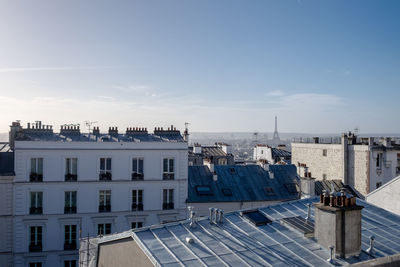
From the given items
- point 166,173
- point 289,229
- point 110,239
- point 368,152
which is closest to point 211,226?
point 289,229

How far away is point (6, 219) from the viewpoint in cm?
3005

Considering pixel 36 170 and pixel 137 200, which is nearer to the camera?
pixel 36 170

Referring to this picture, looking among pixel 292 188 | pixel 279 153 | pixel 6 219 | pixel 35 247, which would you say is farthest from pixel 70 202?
pixel 279 153

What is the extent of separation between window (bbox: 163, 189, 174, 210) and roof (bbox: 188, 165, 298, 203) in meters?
1.59

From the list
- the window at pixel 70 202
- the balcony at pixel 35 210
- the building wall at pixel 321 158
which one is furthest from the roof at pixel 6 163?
the building wall at pixel 321 158

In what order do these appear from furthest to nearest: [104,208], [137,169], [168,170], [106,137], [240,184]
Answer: [240,184], [106,137], [168,170], [137,169], [104,208]

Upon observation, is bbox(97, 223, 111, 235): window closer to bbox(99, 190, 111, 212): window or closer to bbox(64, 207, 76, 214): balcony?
bbox(99, 190, 111, 212): window

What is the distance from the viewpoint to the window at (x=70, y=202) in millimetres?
31375

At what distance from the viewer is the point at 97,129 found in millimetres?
34531

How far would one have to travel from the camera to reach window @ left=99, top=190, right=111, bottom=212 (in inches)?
1262

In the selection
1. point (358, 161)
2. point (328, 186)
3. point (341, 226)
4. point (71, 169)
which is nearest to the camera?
point (341, 226)

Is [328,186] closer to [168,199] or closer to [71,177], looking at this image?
[168,199]

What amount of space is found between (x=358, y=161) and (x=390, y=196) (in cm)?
1431

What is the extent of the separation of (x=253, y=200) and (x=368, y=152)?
12518 mm
